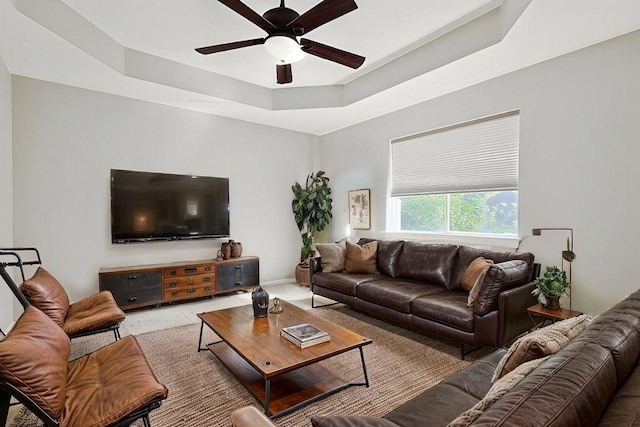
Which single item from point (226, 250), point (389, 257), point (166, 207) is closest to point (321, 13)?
point (389, 257)

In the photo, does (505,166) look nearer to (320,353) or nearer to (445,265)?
(445,265)

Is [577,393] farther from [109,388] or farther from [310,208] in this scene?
[310,208]

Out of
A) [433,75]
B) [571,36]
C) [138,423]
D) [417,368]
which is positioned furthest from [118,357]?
[571,36]

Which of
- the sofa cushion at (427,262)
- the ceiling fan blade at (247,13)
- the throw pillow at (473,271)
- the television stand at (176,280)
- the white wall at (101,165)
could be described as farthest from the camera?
the television stand at (176,280)

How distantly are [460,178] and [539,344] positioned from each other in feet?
10.5

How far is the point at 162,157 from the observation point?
484 cm

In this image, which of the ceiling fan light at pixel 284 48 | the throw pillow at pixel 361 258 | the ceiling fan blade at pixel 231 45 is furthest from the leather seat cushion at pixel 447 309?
the ceiling fan blade at pixel 231 45

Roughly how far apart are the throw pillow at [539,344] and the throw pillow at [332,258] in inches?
123

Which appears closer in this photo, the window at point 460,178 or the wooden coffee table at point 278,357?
the wooden coffee table at point 278,357

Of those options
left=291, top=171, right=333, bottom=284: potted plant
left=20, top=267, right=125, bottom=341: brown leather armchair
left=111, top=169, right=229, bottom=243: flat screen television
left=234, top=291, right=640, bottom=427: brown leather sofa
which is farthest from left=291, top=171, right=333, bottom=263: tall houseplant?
left=234, top=291, right=640, bottom=427: brown leather sofa

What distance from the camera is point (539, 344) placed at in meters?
1.29

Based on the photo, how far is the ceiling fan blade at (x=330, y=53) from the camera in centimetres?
279

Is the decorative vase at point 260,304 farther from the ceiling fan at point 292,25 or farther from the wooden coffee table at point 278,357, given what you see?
the ceiling fan at point 292,25

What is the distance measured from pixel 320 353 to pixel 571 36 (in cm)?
334
